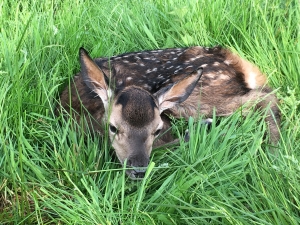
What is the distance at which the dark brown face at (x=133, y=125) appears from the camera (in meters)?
3.37

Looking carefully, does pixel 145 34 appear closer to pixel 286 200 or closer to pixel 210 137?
pixel 210 137

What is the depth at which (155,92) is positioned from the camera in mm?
3832

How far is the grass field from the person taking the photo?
2.75m

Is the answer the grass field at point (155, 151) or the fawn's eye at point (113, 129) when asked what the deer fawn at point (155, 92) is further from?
the grass field at point (155, 151)

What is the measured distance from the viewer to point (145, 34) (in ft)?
16.0

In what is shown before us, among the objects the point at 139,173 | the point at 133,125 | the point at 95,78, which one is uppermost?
the point at 95,78

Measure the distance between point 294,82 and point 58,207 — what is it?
216 centimetres

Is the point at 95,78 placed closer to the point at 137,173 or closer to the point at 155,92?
the point at 155,92

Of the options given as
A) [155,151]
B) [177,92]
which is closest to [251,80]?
[177,92]

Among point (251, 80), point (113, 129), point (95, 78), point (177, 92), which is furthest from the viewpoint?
point (251, 80)

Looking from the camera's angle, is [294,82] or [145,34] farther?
[145,34]

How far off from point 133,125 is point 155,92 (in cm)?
48

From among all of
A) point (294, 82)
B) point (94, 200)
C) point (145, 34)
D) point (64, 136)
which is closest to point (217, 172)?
point (94, 200)

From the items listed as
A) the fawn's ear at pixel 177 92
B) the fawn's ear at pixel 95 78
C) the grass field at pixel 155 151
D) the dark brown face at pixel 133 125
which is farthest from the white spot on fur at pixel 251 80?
the fawn's ear at pixel 95 78
